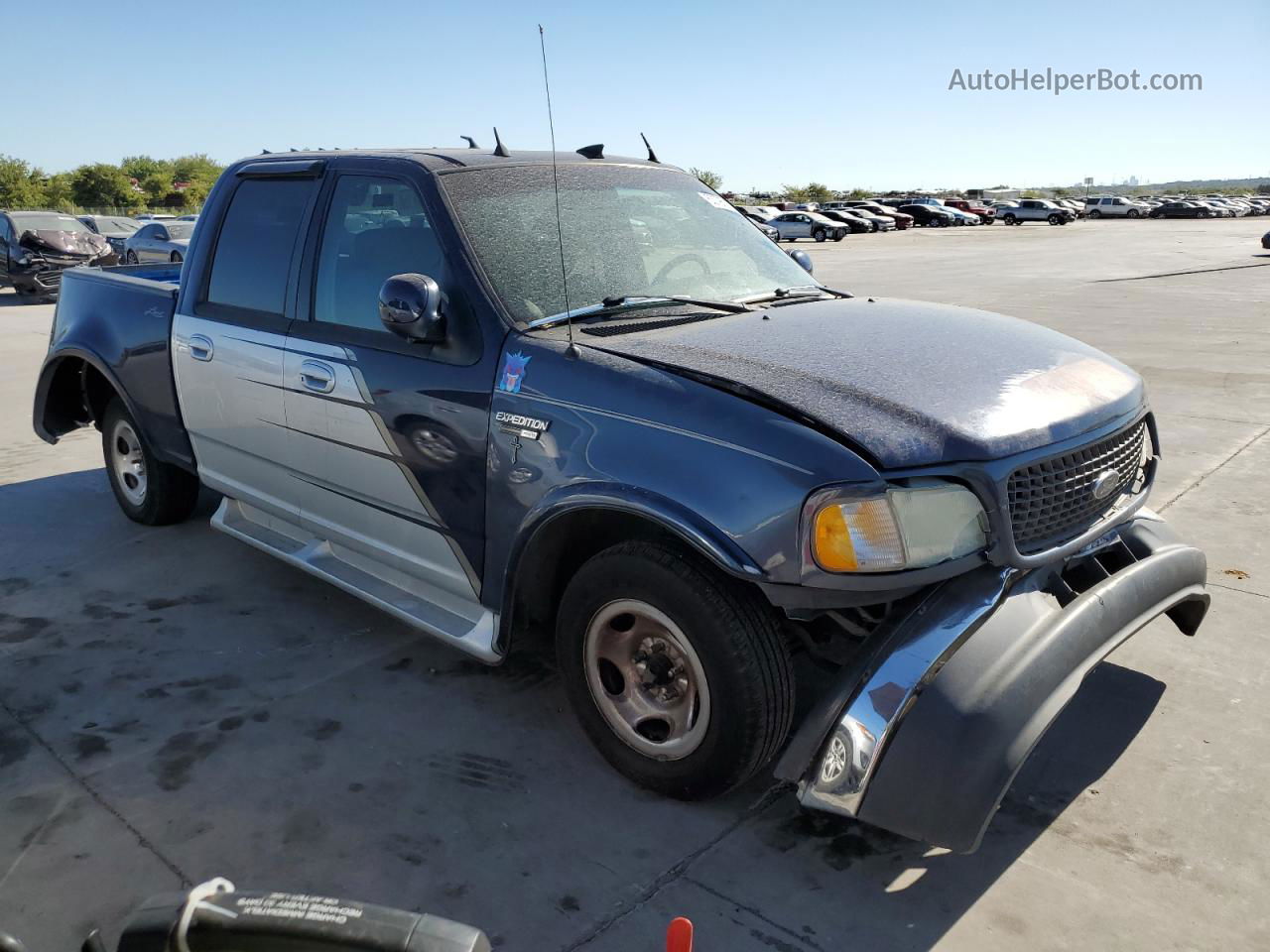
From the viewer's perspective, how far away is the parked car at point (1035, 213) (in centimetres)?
5988

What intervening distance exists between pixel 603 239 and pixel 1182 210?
7888 centimetres

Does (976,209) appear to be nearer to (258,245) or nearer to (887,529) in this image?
(258,245)

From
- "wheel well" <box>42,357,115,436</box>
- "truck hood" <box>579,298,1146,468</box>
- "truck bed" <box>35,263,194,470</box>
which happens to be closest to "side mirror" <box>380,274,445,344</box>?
"truck hood" <box>579,298,1146,468</box>

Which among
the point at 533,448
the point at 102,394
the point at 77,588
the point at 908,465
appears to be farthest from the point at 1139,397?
the point at 102,394

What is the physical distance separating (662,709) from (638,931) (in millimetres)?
665

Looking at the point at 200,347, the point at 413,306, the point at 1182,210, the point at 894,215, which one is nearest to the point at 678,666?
the point at 413,306

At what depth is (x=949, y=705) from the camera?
2.47 m

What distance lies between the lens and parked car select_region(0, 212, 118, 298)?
1959cm

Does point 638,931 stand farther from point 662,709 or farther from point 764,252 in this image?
point 764,252

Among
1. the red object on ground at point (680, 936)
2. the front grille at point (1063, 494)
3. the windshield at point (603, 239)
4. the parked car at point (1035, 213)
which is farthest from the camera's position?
the parked car at point (1035, 213)

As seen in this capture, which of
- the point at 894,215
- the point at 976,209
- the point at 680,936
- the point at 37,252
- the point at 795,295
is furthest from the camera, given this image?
the point at 976,209

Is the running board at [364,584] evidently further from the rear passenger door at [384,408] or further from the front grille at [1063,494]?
the front grille at [1063,494]

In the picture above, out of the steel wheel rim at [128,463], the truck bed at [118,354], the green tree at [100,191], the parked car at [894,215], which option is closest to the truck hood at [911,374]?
the truck bed at [118,354]

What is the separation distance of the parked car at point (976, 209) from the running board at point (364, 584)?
210ft
